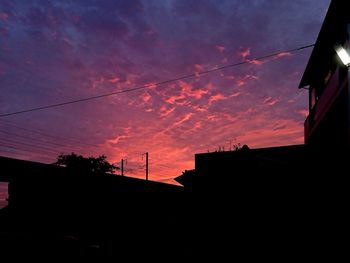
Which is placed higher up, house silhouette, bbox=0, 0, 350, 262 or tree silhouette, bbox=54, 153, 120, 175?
tree silhouette, bbox=54, 153, 120, 175

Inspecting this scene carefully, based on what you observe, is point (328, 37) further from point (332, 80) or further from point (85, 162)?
point (85, 162)

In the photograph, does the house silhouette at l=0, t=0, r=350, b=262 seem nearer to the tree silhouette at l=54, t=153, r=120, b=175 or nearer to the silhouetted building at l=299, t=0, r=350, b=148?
the silhouetted building at l=299, t=0, r=350, b=148

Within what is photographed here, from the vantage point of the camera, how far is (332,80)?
10.3 metres

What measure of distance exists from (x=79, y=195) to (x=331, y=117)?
935 centimetres

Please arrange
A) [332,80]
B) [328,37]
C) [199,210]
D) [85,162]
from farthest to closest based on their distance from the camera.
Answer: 1. [85,162]
2. [328,37]
3. [332,80]
4. [199,210]

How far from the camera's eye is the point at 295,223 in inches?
275

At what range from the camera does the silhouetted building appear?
29.0 ft

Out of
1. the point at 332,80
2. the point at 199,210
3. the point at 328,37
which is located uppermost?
the point at 328,37

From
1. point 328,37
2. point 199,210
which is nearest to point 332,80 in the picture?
point 328,37

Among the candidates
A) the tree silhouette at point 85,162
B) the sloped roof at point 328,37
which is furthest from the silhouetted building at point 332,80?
the tree silhouette at point 85,162

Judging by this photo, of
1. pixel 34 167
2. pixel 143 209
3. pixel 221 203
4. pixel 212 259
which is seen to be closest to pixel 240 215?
pixel 221 203

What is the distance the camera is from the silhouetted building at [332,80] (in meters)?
8.83

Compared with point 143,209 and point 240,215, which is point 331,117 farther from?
point 143,209

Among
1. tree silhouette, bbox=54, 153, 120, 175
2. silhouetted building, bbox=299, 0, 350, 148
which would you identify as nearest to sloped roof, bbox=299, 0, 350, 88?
silhouetted building, bbox=299, 0, 350, 148
